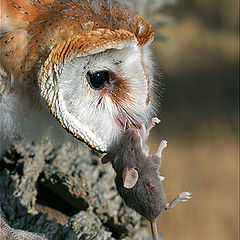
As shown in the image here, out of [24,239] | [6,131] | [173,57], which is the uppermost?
[173,57]

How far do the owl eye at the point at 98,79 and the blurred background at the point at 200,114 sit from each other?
0.56 meters

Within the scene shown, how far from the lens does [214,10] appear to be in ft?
8.62

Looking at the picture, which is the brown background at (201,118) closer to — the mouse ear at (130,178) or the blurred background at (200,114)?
the blurred background at (200,114)

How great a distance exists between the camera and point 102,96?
33.7 inches

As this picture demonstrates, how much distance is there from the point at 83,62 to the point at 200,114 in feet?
4.76

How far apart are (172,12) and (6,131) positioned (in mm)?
1713

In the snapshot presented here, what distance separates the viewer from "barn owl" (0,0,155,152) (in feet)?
2.64

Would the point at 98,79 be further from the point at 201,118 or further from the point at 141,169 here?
the point at 201,118

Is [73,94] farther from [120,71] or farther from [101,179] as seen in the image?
[101,179]

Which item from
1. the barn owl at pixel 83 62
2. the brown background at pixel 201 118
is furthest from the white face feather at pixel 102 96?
the brown background at pixel 201 118

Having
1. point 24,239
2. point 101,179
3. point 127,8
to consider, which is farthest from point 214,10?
point 24,239

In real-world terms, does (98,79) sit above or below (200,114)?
below

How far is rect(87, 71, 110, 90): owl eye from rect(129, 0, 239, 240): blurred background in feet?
1.84

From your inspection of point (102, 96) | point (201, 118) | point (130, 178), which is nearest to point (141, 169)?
point (130, 178)
